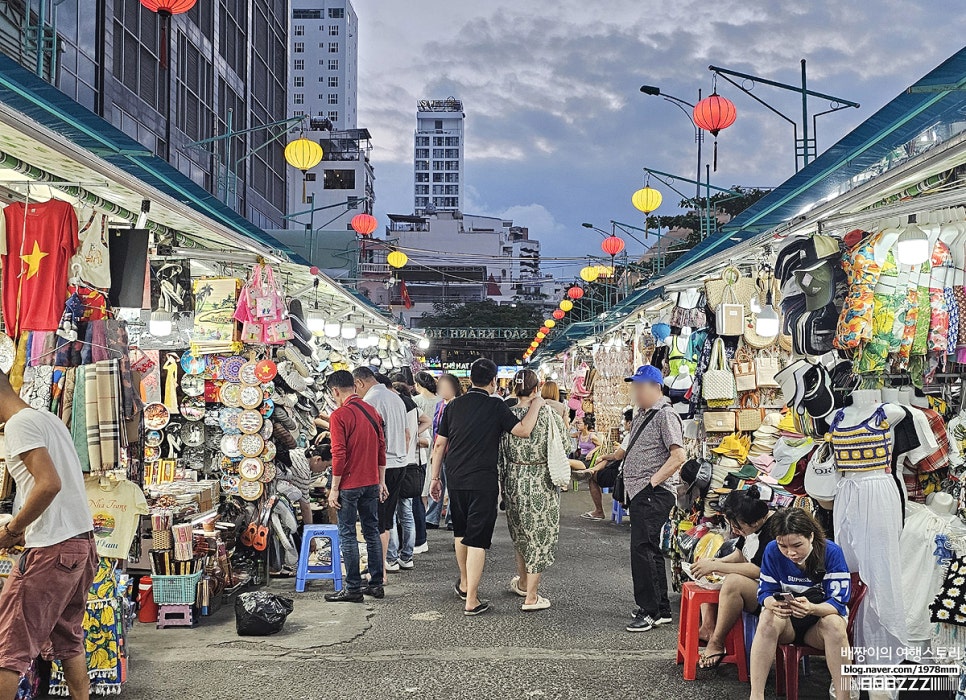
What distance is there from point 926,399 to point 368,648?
3.94 meters

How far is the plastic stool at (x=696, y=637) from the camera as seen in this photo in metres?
5.47

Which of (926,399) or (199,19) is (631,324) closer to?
(926,399)

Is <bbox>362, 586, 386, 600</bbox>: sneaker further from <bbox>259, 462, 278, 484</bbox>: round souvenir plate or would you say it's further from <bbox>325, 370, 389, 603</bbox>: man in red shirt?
<bbox>259, 462, 278, 484</bbox>: round souvenir plate

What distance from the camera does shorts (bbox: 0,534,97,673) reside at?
4.23 metres

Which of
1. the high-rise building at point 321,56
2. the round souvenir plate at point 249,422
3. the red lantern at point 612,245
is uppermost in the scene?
the high-rise building at point 321,56

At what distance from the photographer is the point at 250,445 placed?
8.05 m

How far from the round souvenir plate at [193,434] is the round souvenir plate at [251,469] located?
1.64ft

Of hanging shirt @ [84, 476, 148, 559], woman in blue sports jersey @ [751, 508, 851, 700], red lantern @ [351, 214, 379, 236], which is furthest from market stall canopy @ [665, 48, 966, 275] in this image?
red lantern @ [351, 214, 379, 236]

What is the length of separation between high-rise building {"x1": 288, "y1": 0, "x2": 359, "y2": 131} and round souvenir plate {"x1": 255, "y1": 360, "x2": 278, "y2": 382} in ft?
349

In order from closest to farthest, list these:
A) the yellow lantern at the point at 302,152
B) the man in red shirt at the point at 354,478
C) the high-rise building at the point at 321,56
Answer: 1. the man in red shirt at the point at 354,478
2. the yellow lantern at the point at 302,152
3. the high-rise building at the point at 321,56

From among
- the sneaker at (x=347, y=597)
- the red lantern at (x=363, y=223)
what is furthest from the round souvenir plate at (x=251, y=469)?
the red lantern at (x=363, y=223)

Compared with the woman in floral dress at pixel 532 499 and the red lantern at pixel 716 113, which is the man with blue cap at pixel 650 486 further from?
the red lantern at pixel 716 113

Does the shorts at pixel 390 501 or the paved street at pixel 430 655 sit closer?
the paved street at pixel 430 655

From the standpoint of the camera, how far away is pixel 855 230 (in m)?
5.66
